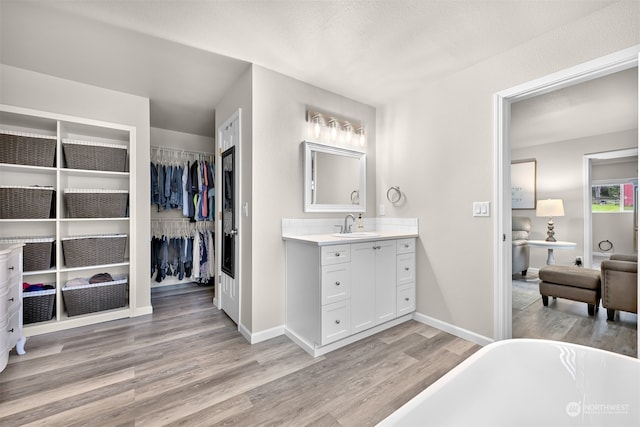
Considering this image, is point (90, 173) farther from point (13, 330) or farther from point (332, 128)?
point (332, 128)

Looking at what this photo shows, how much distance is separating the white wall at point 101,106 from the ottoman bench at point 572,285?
4605mm

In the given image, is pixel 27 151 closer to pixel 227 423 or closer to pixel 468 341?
pixel 227 423

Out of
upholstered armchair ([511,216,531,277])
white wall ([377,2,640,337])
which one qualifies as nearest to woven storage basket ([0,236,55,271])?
white wall ([377,2,640,337])

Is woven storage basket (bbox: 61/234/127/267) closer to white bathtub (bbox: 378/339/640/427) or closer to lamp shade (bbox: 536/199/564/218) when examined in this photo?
white bathtub (bbox: 378/339/640/427)

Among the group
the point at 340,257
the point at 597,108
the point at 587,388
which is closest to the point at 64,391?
the point at 340,257

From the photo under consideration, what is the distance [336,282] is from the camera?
2191mm

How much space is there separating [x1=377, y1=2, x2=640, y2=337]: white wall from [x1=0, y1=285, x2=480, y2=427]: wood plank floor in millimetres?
398

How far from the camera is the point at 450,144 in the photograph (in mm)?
2570

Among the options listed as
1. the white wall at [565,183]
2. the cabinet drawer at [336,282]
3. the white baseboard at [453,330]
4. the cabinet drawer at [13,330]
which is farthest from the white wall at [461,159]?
the white wall at [565,183]

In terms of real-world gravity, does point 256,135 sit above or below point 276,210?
above

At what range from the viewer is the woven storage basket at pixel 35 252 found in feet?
8.12

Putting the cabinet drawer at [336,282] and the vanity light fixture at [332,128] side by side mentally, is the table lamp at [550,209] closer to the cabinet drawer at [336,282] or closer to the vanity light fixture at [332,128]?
the vanity light fixture at [332,128]

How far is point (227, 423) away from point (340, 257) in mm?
1259

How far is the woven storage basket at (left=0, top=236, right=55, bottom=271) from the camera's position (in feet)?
8.12
